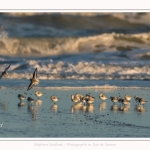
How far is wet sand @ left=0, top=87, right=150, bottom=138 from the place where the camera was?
38.2 feet

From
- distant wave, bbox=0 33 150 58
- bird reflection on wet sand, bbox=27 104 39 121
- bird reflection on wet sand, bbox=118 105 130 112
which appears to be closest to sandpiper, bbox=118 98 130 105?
bird reflection on wet sand, bbox=118 105 130 112

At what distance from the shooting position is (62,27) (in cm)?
2081

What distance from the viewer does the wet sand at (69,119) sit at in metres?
11.6

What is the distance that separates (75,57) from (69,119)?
25.9 feet

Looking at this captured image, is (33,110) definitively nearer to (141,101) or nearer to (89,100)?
(89,100)

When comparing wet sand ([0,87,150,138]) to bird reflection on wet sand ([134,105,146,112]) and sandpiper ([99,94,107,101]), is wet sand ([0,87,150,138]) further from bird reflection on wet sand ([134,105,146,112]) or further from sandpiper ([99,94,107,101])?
sandpiper ([99,94,107,101])

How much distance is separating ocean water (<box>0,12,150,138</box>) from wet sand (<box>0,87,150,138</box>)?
0.03 m

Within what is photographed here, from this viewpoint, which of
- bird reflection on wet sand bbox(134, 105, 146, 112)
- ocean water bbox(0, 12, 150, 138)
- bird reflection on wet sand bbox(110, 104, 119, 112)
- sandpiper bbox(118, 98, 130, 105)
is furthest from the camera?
ocean water bbox(0, 12, 150, 138)

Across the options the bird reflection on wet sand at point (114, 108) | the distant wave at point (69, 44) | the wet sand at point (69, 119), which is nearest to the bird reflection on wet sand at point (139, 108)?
the wet sand at point (69, 119)

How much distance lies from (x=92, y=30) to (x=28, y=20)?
7.43 ft

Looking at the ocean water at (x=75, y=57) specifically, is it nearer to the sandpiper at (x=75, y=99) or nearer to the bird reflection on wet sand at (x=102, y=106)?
the bird reflection on wet sand at (x=102, y=106)

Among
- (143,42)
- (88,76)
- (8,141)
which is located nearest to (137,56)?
(143,42)

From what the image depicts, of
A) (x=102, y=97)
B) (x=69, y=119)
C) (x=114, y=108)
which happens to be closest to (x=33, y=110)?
(x=69, y=119)

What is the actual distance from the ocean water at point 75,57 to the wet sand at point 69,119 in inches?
1.1
